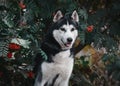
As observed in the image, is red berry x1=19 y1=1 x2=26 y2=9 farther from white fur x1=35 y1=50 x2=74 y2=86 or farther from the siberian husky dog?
white fur x1=35 y1=50 x2=74 y2=86

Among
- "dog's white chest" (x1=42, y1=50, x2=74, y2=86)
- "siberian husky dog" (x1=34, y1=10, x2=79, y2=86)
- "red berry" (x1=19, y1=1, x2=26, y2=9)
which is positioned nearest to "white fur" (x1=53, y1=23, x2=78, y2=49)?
"siberian husky dog" (x1=34, y1=10, x2=79, y2=86)

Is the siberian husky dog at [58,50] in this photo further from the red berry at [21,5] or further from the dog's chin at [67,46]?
the red berry at [21,5]

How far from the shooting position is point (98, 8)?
5383mm

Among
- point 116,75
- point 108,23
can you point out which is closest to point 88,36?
point 108,23

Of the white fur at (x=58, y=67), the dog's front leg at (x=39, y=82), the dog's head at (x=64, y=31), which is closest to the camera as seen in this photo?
the dog's head at (x=64, y=31)

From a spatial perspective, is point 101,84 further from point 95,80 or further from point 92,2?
point 92,2

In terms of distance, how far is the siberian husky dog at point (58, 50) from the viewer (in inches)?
170

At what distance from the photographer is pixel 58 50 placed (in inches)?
174

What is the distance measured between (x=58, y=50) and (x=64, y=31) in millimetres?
248

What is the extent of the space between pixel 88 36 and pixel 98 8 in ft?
1.44

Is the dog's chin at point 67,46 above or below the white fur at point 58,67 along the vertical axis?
above

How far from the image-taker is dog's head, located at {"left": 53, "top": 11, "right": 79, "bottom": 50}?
4258 mm

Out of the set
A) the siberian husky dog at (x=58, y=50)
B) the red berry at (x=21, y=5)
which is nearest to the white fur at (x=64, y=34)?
the siberian husky dog at (x=58, y=50)

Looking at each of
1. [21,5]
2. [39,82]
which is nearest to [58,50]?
[39,82]
